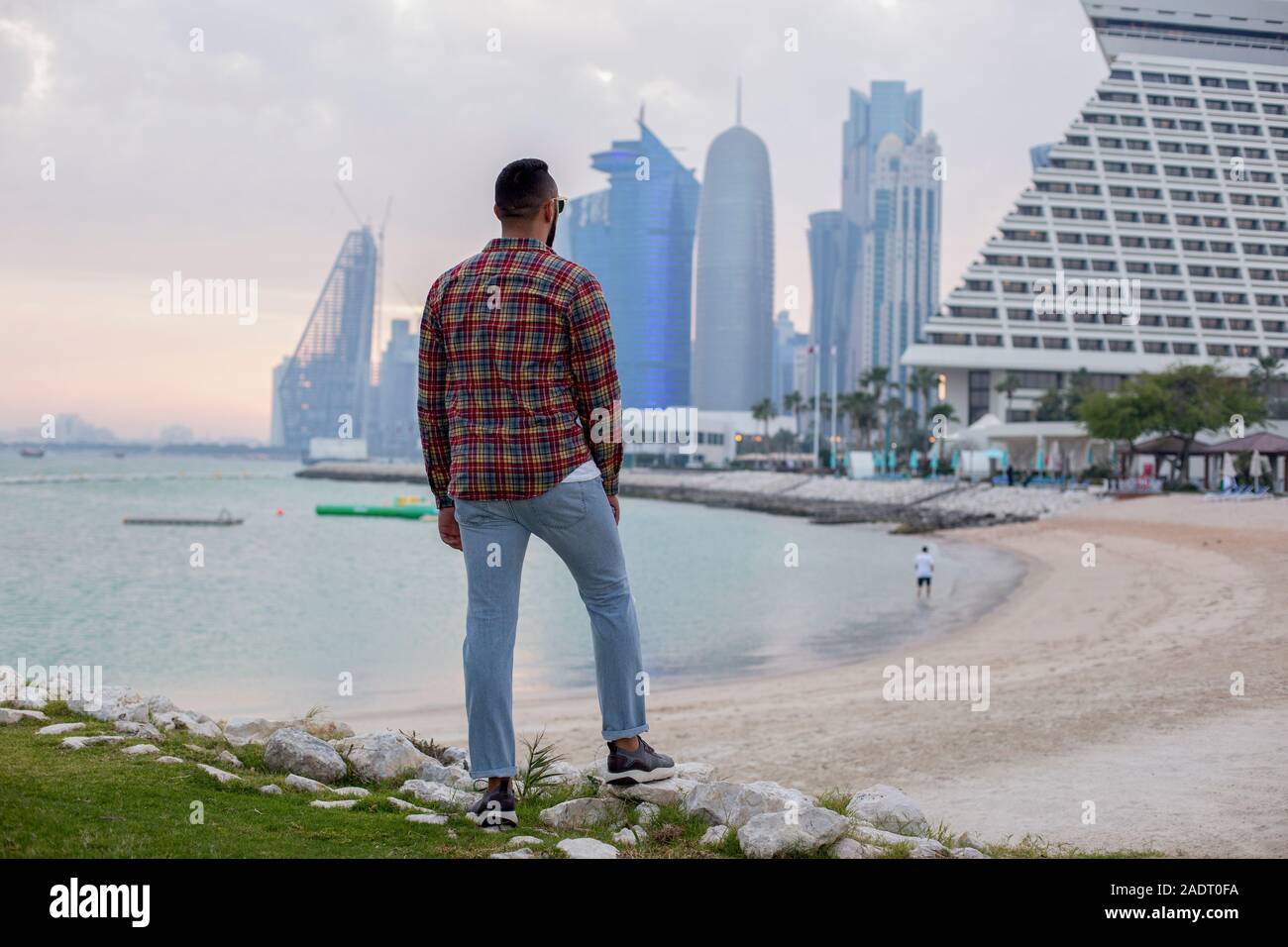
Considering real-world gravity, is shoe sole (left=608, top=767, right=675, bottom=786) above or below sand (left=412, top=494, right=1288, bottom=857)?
above

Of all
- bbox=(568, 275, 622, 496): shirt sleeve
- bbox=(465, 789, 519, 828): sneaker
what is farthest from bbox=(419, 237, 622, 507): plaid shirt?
bbox=(465, 789, 519, 828): sneaker

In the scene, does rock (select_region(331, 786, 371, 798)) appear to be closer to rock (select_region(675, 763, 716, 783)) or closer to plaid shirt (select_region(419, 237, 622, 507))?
rock (select_region(675, 763, 716, 783))

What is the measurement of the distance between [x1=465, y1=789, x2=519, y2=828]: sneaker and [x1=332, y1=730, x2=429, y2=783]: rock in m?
1.39

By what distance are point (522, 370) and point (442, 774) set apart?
275 centimetres

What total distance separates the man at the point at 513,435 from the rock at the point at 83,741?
251 cm

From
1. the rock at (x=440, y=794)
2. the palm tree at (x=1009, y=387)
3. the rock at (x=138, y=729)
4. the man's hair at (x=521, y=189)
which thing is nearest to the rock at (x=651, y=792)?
the rock at (x=440, y=794)

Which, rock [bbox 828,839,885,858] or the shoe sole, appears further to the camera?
the shoe sole

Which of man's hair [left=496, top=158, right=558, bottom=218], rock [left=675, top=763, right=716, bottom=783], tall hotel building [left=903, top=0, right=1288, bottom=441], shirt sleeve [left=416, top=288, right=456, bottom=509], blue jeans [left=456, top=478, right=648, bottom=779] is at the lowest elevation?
rock [left=675, top=763, right=716, bottom=783]

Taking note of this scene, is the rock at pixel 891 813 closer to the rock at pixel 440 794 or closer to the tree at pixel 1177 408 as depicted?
the rock at pixel 440 794

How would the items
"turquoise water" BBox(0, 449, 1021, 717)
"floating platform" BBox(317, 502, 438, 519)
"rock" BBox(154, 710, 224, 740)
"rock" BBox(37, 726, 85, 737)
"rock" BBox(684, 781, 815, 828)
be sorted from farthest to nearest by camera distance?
1. "floating platform" BBox(317, 502, 438, 519)
2. "turquoise water" BBox(0, 449, 1021, 717)
3. "rock" BBox(154, 710, 224, 740)
4. "rock" BBox(37, 726, 85, 737)
5. "rock" BBox(684, 781, 815, 828)

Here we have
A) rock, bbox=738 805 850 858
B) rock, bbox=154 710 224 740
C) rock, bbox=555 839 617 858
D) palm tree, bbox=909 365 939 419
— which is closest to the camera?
rock, bbox=555 839 617 858

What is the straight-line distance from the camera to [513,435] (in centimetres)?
434

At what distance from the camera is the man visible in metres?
4.37
